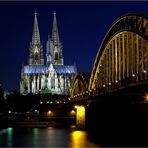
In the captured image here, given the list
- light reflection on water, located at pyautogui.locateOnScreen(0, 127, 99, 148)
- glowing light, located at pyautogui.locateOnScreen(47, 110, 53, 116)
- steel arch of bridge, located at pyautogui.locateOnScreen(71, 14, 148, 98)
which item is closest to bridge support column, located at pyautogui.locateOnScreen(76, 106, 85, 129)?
steel arch of bridge, located at pyautogui.locateOnScreen(71, 14, 148, 98)

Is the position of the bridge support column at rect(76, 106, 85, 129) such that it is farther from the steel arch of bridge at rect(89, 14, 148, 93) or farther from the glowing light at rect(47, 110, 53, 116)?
the glowing light at rect(47, 110, 53, 116)

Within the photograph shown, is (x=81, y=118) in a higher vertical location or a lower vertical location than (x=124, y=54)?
lower

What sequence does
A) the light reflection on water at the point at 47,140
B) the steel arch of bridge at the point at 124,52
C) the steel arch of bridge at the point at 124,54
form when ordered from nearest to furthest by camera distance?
the light reflection on water at the point at 47,140 → the steel arch of bridge at the point at 124,54 → the steel arch of bridge at the point at 124,52

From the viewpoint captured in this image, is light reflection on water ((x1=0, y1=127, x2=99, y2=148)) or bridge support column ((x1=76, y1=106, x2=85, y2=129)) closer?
light reflection on water ((x1=0, y1=127, x2=99, y2=148))

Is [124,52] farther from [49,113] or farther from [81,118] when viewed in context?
[49,113]

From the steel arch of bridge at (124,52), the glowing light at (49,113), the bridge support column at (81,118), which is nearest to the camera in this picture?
the steel arch of bridge at (124,52)

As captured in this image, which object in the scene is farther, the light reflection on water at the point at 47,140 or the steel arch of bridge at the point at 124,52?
the steel arch of bridge at the point at 124,52

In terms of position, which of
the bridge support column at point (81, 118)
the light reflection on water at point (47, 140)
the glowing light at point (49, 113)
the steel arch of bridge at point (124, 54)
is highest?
the steel arch of bridge at point (124, 54)

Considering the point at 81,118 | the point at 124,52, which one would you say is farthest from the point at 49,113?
the point at 124,52

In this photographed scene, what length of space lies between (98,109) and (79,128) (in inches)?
297

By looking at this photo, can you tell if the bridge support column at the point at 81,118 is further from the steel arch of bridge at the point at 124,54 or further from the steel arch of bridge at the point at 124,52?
the steel arch of bridge at the point at 124,52

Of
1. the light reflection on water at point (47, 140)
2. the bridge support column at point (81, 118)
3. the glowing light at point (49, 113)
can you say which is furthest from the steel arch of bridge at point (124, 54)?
the glowing light at point (49, 113)

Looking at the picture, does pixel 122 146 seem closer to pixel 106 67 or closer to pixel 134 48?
pixel 134 48

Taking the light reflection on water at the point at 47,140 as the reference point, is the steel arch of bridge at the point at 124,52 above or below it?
above
